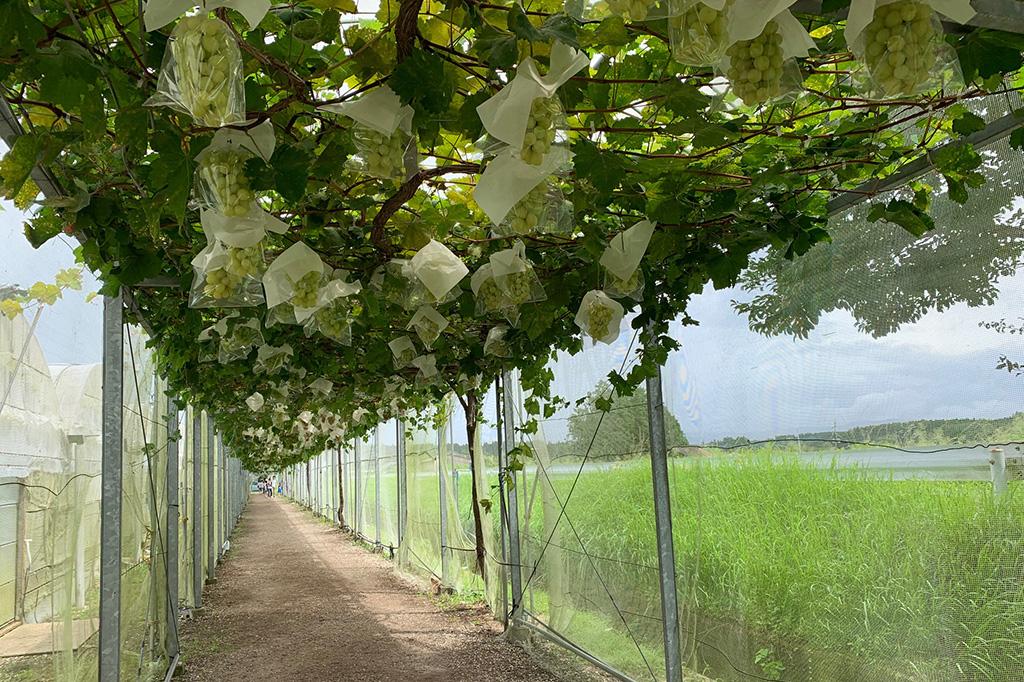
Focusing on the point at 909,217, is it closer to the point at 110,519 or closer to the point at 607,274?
the point at 607,274

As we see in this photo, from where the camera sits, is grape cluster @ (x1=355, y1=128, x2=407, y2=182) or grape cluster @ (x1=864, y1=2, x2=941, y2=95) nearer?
grape cluster @ (x1=864, y1=2, x2=941, y2=95)

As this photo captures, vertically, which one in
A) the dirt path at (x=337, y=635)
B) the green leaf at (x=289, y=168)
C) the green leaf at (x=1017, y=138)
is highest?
the green leaf at (x=1017, y=138)

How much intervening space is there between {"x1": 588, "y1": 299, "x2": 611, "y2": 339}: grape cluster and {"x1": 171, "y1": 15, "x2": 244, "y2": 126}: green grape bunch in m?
2.00

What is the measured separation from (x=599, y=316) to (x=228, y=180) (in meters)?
1.71

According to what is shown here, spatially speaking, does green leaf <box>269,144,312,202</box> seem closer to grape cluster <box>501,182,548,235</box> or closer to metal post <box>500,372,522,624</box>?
grape cluster <box>501,182,548,235</box>

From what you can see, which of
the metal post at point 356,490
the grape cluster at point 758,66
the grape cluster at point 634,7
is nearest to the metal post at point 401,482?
the metal post at point 356,490

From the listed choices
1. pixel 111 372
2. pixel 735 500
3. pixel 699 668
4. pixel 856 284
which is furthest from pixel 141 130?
pixel 699 668

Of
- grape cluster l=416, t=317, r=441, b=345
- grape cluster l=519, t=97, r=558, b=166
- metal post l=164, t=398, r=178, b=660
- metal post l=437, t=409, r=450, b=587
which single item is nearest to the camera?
grape cluster l=519, t=97, r=558, b=166

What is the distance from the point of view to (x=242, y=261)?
2.10 m

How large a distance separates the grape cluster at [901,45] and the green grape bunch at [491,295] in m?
1.88

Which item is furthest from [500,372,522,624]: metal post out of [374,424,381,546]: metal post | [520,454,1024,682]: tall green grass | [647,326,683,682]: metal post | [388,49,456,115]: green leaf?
[374,424,381,546]: metal post

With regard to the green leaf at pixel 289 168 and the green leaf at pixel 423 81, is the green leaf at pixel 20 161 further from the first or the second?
the green leaf at pixel 423 81

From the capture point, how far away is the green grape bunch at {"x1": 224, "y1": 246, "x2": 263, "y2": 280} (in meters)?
2.09

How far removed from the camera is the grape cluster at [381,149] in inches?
69.5
